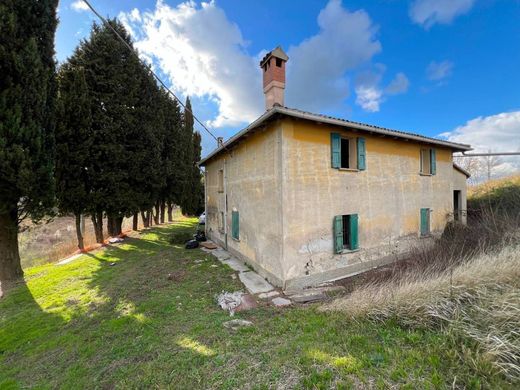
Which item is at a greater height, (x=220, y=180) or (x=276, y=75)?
(x=276, y=75)

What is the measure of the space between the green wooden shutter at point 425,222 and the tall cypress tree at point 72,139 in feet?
53.8

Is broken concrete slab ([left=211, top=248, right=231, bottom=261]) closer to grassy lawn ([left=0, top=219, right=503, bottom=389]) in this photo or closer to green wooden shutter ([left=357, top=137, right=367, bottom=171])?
grassy lawn ([left=0, top=219, right=503, bottom=389])

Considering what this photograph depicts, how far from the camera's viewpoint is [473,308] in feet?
12.7

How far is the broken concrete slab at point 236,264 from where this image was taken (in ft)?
28.8

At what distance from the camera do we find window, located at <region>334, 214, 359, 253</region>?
24.9 feet

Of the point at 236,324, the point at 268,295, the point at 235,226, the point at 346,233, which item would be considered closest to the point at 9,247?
the point at 235,226

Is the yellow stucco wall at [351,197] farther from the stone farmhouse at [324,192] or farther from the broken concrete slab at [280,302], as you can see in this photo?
the broken concrete slab at [280,302]

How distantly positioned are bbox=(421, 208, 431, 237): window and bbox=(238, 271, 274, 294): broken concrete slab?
25.1 feet

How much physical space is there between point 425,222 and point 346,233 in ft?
15.1

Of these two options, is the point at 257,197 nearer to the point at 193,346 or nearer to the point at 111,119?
the point at 193,346

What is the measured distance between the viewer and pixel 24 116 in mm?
7484

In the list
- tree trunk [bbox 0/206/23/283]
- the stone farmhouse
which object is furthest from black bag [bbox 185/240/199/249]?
tree trunk [bbox 0/206/23/283]

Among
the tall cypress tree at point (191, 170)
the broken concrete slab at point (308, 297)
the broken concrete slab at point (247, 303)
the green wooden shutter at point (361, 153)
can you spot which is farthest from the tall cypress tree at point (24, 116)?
the tall cypress tree at point (191, 170)

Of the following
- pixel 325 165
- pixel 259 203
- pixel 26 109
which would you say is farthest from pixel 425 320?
pixel 26 109
